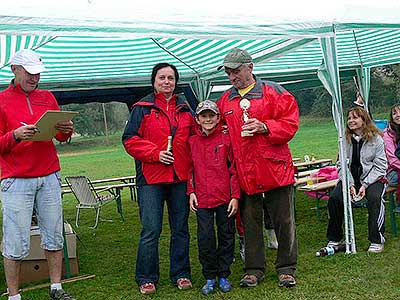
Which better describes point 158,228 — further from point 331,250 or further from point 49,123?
point 331,250

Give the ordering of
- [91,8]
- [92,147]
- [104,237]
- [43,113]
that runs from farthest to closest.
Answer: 1. [92,147]
2. [104,237]
3. [91,8]
4. [43,113]

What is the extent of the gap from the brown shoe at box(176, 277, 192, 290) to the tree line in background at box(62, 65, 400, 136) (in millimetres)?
17307

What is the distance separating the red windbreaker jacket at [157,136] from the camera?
155 inches

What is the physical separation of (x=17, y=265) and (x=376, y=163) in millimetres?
A: 2963

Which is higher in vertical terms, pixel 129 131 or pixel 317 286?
pixel 129 131

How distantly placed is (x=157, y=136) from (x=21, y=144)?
3.00ft

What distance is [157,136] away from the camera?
396 centimetres

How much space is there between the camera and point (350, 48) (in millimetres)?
8336

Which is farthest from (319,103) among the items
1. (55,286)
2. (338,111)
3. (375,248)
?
(55,286)

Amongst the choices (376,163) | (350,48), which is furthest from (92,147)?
(376,163)

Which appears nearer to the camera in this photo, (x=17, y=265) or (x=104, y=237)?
(x=17, y=265)

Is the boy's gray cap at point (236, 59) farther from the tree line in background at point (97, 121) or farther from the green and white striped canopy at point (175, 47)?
the tree line in background at point (97, 121)

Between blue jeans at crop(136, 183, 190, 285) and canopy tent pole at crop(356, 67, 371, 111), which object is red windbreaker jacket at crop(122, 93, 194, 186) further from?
canopy tent pole at crop(356, 67, 371, 111)

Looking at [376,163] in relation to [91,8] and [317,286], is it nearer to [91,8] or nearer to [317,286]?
[317,286]
